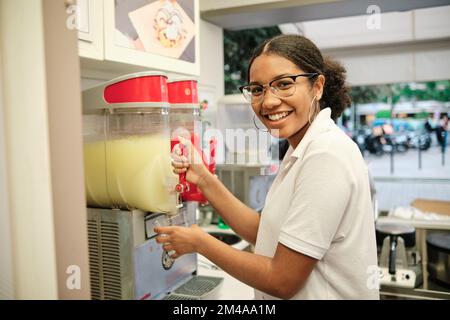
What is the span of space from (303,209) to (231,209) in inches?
18.8

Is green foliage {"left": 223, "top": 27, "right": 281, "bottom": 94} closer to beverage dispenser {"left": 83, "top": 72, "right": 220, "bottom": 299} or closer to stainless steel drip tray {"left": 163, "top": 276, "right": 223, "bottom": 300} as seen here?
stainless steel drip tray {"left": 163, "top": 276, "right": 223, "bottom": 300}

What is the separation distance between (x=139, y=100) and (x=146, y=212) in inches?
13.6

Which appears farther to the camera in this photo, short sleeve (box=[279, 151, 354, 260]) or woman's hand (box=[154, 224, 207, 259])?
woman's hand (box=[154, 224, 207, 259])

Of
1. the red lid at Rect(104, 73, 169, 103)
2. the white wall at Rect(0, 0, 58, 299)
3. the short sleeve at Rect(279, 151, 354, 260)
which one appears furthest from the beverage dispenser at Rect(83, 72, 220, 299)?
the white wall at Rect(0, 0, 58, 299)

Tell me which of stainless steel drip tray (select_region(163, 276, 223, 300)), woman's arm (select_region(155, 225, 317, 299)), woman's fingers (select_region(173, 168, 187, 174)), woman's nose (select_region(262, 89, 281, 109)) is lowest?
stainless steel drip tray (select_region(163, 276, 223, 300))

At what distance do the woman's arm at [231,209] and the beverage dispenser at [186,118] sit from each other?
4cm

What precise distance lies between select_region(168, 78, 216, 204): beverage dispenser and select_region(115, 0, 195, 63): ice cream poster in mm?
143

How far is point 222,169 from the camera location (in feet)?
9.21

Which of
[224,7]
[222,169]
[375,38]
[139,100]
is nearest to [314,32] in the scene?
[375,38]

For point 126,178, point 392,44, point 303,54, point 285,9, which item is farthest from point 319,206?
point 392,44

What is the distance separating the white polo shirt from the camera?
36.4 inches

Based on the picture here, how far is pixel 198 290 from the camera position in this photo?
1.39 m

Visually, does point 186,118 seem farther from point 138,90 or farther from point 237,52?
point 237,52

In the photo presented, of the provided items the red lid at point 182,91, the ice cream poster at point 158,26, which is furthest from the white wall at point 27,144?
the red lid at point 182,91
